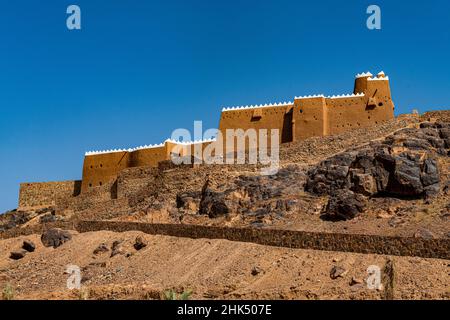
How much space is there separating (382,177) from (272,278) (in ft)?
29.3

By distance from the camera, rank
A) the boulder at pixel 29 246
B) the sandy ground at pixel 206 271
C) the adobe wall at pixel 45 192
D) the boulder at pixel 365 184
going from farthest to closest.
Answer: the adobe wall at pixel 45 192 < the boulder at pixel 29 246 < the boulder at pixel 365 184 < the sandy ground at pixel 206 271

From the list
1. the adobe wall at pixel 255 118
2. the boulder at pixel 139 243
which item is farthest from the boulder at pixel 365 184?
the adobe wall at pixel 255 118

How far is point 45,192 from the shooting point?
147 ft

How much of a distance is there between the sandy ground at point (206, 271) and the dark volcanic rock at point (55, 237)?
0.33 meters

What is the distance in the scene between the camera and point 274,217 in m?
25.1

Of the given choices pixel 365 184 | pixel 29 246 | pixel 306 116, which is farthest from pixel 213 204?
pixel 306 116

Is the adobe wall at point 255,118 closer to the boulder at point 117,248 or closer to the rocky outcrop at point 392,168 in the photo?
the rocky outcrop at point 392,168

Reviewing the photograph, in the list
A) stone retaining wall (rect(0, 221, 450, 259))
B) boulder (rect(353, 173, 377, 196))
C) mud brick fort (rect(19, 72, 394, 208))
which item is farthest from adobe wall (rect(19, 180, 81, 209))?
boulder (rect(353, 173, 377, 196))

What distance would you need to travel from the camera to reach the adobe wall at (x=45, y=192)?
4434 centimetres
